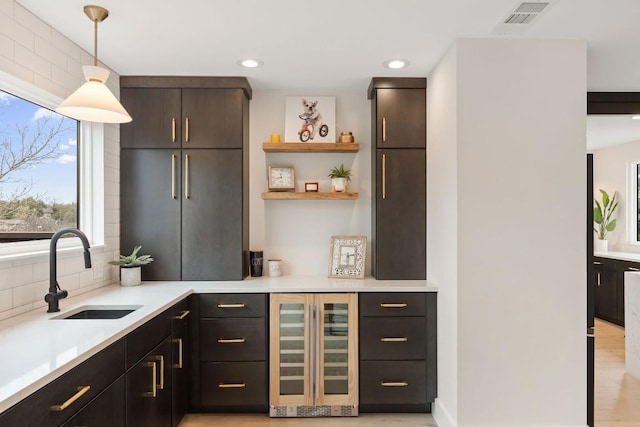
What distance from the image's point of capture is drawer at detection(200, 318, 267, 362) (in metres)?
2.88

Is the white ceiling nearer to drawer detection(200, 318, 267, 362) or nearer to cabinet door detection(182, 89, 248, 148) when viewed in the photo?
cabinet door detection(182, 89, 248, 148)

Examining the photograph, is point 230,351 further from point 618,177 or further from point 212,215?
point 618,177

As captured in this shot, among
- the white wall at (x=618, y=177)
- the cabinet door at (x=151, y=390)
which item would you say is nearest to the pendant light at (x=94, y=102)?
the cabinet door at (x=151, y=390)

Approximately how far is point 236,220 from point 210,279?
49cm

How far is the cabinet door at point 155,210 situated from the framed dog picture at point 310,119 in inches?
36.7

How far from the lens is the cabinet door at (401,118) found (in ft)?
10.5

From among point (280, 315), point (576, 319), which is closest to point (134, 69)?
point (280, 315)

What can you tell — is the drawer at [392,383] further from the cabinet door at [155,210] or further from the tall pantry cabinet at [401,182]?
the cabinet door at [155,210]

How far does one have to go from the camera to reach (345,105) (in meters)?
3.55

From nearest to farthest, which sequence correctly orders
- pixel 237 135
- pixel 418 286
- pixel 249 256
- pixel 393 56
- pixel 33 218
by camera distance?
pixel 33 218 → pixel 393 56 → pixel 418 286 → pixel 237 135 → pixel 249 256

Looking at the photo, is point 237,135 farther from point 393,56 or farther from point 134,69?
point 393,56

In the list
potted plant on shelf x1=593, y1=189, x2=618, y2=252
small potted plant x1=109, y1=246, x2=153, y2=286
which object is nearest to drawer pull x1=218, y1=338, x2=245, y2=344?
small potted plant x1=109, y1=246, x2=153, y2=286

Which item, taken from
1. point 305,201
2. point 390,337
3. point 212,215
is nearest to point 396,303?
point 390,337

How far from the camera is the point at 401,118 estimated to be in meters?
3.21
